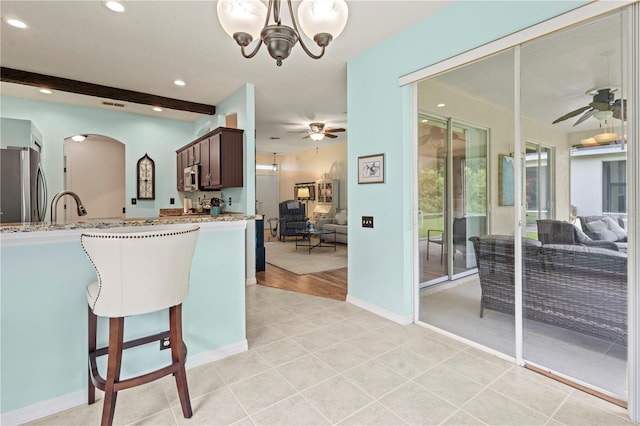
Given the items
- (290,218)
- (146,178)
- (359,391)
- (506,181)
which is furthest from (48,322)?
(290,218)

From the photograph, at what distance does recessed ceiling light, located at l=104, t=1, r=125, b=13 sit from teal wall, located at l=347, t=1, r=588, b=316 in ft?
7.30

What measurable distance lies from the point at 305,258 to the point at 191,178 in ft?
8.58

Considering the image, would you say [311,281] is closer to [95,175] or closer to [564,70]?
[564,70]

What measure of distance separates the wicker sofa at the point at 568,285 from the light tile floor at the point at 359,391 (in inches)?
18.1

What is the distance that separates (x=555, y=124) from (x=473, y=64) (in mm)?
802

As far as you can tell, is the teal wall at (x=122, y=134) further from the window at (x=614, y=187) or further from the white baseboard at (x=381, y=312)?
the window at (x=614, y=187)

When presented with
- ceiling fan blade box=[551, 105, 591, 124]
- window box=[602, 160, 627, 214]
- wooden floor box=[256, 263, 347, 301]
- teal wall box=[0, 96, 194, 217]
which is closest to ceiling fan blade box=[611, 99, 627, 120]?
ceiling fan blade box=[551, 105, 591, 124]

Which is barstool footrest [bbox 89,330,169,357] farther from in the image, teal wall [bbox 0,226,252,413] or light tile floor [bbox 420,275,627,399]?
light tile floor [bbox 420,275,627,399]

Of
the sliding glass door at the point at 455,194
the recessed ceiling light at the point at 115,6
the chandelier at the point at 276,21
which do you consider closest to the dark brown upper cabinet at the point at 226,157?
the recessed ceiling light at the point at 115,6

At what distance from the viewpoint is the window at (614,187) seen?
1.76m

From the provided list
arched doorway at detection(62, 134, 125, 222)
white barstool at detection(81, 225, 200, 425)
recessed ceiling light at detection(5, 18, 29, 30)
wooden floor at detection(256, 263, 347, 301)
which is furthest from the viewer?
arched doorway at detection(62, 134, 125, 222)

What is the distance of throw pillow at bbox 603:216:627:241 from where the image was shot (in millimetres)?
1772

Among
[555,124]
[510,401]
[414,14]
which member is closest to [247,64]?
[414,14]

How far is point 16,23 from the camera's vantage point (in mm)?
2732
